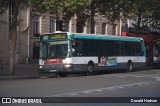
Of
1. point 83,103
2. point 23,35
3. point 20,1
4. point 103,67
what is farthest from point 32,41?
point 83,103

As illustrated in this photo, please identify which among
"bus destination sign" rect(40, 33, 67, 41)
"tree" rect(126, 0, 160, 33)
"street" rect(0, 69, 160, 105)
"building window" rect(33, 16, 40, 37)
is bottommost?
"street" rect(0, 69, 160, 105)

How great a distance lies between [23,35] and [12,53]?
13878 millimetres

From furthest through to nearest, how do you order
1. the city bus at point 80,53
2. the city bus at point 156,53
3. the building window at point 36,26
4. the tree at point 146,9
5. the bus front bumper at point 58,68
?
the building window at point 36,26, the city bus at point 156,53, the tree at point 146,9, the city bus at point 80,53, the bus front bumper at point 58,68

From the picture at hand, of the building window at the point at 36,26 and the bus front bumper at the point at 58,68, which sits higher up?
the building window at the point at 36,26

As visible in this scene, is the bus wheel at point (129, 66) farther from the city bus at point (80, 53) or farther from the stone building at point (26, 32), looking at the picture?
the stone building at point (26, 32)

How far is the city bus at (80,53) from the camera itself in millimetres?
26469

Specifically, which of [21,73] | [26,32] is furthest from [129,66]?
[26,32]

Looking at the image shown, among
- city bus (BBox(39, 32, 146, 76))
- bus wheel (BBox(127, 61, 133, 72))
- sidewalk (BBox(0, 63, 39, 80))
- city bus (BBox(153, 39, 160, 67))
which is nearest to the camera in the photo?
sidewalk (BBox(0, 63, 39, 80))

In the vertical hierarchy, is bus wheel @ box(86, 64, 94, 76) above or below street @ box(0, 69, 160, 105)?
above

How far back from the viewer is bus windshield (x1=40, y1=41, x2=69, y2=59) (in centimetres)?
2648

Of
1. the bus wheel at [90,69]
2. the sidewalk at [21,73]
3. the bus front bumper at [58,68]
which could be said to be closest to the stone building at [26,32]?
the sidewalk at [21,73]

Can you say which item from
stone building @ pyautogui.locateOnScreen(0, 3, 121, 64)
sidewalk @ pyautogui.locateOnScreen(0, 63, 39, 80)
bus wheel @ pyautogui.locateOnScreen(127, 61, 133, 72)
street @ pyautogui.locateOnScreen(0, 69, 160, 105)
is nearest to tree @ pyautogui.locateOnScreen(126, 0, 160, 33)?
bus wheel @ pyautogui.locateOnScreen(127, 61, 133, 72)

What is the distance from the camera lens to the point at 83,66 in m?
27.7

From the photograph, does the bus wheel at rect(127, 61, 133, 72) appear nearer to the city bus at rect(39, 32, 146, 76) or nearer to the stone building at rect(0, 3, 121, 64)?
the city bus at rect(39, 32, 146, 76)
